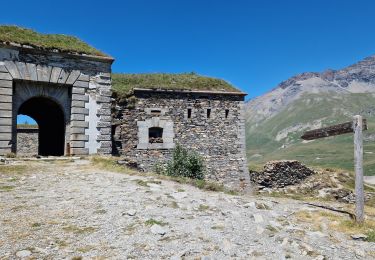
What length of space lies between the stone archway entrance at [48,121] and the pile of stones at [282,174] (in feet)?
33.3

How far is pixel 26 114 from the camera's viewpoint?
64.1 ft

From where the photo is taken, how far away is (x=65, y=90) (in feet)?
49.0

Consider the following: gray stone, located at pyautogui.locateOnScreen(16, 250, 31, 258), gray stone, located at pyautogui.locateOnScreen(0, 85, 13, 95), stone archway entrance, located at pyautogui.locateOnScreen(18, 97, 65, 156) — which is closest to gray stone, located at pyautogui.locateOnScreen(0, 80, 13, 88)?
gray stone, located at pyautogui.locateOnScreen(0, 85, 13, 95)

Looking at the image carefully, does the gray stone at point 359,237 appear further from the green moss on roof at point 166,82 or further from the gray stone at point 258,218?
the green moss on roof at point 166,82

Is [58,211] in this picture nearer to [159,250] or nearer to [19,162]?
[159,250]

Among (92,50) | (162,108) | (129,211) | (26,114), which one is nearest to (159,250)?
(129,211)

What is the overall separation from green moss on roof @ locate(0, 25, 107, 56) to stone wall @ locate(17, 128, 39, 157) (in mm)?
13427

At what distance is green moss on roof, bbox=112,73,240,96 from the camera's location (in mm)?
18797

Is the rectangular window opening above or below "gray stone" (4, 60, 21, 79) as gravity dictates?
below

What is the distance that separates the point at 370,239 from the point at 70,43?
13.5m

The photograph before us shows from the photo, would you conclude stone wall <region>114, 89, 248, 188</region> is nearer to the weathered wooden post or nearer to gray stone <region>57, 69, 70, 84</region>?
gray stone <region>57, 69, 70, 84</region>

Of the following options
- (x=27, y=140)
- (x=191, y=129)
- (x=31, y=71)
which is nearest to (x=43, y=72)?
(x=31, y=71)

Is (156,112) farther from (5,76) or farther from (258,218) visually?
(258,218)

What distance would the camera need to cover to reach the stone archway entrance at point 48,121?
1669 centimetres
